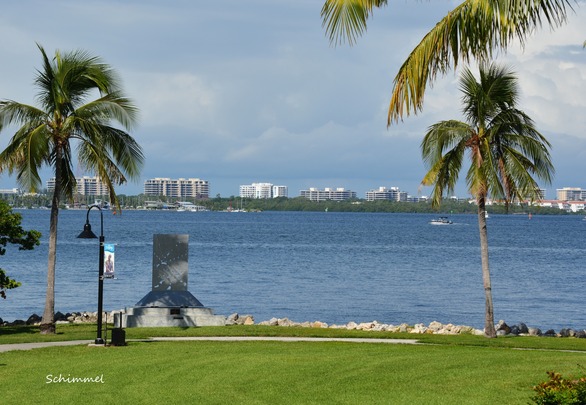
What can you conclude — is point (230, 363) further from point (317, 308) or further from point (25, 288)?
point (25, 288)

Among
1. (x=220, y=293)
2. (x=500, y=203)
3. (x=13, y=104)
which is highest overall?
(x=13, y=104)

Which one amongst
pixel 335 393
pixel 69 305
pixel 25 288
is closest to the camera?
pixel 335 393

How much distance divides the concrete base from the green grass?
322cm

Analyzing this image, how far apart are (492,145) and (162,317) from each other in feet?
33.3

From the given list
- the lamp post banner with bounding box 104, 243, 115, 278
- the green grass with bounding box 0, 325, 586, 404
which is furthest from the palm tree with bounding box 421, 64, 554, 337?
the lamp post banner with bounding box 104, 243, 115, 278

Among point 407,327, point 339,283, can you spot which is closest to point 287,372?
point 407,327

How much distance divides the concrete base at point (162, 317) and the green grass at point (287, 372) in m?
3.22

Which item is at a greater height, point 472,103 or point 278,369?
point 472,103

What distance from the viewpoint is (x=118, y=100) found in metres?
24.9

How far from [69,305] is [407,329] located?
20.3 metres

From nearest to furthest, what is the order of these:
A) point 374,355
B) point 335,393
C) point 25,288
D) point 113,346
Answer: point 335,393 < point 374,355 < point 113,346 < point 25,288

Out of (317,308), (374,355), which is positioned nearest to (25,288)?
(317,308)

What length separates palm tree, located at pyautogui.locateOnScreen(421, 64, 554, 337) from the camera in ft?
79.5

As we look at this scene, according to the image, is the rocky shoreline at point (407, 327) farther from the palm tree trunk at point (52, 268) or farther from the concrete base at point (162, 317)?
the palm tree trunk at point (52, 268)
